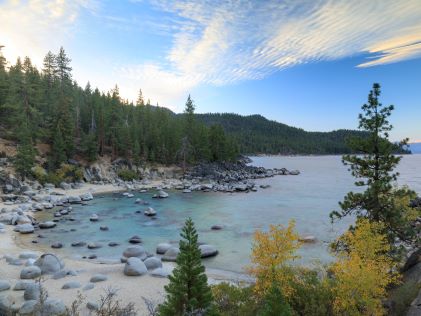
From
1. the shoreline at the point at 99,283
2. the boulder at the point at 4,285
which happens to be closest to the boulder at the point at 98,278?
the shoreline at the point at 99,283

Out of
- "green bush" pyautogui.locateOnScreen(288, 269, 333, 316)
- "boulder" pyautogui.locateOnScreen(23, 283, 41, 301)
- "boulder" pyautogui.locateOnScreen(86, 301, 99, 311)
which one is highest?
"green bush" pyautogui.locateOnScreen(288, 269, 333, 316)

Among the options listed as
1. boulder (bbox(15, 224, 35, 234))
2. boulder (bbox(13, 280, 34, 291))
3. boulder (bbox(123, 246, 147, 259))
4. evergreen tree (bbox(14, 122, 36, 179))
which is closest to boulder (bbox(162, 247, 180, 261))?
boulder (bbox(123, 246, 147, 259))

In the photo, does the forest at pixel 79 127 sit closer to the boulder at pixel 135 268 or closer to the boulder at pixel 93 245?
the boulder at pixel 93 245

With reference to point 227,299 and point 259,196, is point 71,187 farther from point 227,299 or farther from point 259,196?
point 227,299

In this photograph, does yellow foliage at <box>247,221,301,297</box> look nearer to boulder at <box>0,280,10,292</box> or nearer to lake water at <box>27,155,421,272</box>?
lake water at <box>27,155,421,272</box>

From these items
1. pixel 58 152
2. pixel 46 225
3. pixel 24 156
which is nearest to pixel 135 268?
pixel 46 225

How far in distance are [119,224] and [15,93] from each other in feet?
139

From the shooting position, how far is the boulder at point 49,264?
1678 centimetres

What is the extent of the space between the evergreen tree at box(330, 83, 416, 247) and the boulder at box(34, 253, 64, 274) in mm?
15973

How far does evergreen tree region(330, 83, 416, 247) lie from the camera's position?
53.0ft

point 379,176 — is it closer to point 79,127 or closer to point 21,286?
point 21,286

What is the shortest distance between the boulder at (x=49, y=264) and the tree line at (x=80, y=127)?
32565 millimetres

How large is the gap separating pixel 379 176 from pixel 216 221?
19.1m

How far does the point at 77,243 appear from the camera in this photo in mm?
23906
